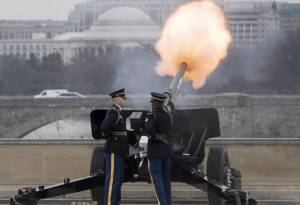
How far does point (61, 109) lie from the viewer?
5441 centimetres

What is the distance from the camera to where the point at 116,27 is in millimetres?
99562

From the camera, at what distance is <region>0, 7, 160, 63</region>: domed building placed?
85.8 m

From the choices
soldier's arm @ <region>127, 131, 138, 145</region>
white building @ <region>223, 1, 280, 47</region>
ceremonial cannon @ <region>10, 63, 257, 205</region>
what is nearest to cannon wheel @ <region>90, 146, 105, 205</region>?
ceremonial cannon @ <region>10, 63, 257, 205</region>

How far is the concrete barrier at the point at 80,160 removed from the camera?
13867mm

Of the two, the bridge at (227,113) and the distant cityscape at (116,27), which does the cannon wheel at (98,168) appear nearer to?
the bridge at (227,113)

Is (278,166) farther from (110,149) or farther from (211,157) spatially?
(110,149)

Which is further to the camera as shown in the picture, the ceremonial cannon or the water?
the water

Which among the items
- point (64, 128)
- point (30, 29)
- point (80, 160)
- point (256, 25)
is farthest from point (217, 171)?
point (30, 29)

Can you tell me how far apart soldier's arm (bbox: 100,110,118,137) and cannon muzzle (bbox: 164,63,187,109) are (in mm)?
1059

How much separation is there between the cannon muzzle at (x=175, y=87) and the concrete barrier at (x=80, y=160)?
8.77ft

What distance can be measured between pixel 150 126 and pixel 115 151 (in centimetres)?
46

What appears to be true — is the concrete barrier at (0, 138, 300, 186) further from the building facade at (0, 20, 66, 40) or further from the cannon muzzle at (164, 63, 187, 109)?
the building facade at (0, 20, 66, 40)

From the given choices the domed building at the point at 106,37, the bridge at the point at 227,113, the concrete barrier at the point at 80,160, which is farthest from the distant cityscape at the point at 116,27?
the concrete barrier at the point at 80,160

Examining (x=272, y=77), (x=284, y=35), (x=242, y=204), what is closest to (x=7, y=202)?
(x=242, y=204)
